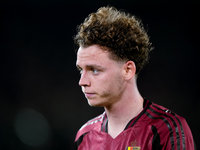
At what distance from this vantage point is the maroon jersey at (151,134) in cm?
150

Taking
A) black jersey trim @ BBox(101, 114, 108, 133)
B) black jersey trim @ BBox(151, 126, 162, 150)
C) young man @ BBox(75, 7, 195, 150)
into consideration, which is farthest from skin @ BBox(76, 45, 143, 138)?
black jersey trim @ BBox(151, 126, 162, 150)

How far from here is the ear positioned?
168 centimetres

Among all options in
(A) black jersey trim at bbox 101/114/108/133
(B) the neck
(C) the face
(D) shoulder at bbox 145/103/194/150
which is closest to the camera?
(D) shoulder at bbox 145/103/194/150

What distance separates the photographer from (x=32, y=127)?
3.42m

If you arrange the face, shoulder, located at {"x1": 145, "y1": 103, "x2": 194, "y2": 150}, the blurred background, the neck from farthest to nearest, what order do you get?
the blurred background → the neck → the face → shoulder, located at {"x1": 145, "y1": 103, "x2": 194, "y2": 150}

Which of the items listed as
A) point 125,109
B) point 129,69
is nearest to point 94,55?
point 129,69

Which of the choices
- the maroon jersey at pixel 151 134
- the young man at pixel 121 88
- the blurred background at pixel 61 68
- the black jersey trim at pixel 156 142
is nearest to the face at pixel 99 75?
the young man at pixel 121 88

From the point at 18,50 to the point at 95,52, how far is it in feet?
7.37

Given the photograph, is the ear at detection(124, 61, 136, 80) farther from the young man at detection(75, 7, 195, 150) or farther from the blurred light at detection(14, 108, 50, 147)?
the blurred light at detection(14, 108, 50, 147)

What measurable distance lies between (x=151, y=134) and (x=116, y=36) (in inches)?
26.8

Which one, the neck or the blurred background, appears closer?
the neck

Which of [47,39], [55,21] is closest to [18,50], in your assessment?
[47,39]

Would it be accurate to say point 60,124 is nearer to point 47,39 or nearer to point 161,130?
point 47,39

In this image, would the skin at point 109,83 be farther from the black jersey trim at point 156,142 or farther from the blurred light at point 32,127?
the blurred light at point 32,127
